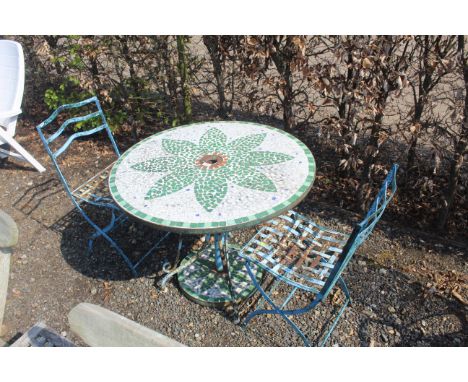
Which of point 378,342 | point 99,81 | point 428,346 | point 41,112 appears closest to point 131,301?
point 378,342

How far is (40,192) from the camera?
173 inches

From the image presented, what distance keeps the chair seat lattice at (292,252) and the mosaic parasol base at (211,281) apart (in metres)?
0.41

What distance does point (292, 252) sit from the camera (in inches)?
110

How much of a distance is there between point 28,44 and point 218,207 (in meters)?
4.38

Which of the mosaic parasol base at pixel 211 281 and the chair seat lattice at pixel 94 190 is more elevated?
the chair seat lattice at pixel 94 190

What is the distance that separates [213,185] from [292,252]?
74 centimetres

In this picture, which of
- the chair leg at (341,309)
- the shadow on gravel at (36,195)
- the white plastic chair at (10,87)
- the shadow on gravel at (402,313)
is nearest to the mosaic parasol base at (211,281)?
the chair leg at (341,309)

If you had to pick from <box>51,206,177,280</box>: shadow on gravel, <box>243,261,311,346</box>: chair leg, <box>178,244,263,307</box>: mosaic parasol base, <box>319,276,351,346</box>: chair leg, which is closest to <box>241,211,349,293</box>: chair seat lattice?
<box>243,261,311,346</box>: chair leg

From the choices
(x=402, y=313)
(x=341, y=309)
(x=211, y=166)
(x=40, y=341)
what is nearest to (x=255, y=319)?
(x=341, y=309)

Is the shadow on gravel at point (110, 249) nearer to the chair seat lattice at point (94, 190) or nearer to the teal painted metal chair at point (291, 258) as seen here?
the chair seat lattice at point (94, 190)

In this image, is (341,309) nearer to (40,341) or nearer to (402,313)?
(402,313)

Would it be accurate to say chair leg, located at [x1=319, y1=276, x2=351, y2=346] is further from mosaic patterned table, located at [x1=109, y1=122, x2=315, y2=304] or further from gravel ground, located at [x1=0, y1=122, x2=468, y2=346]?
mosaic patterned table, located at [x1=109, y1=122, x2=315, y2=304]

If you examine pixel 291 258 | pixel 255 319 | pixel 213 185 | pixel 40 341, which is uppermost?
pixel 213 185

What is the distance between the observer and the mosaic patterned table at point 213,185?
241cm
